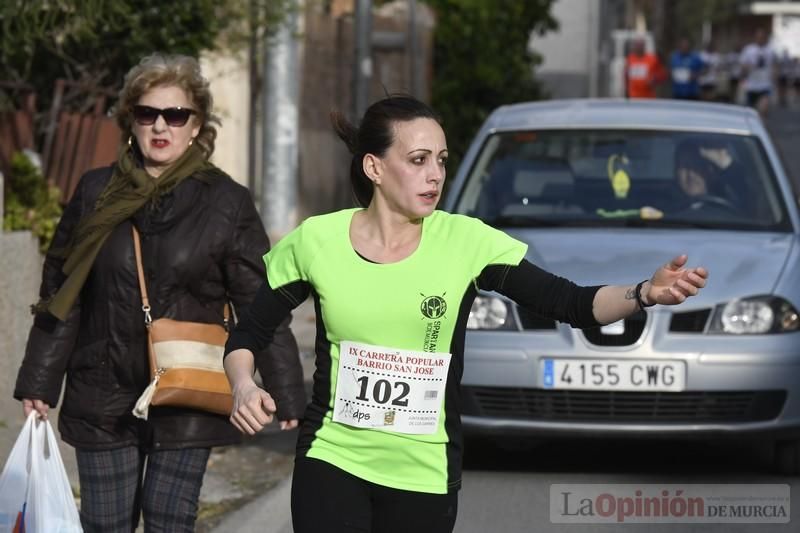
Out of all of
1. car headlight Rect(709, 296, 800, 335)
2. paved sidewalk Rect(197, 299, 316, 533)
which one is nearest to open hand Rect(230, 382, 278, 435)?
paved sidewalk Rect(197, 299, 316, 533)

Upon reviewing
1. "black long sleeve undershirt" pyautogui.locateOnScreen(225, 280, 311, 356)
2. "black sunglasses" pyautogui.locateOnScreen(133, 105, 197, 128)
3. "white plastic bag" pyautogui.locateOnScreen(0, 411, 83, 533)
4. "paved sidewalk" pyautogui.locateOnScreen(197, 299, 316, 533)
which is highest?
"black sunglasses" pyautogui.locateOnScreen(133, 105, 197, 128)

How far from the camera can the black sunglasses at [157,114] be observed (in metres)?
4.84

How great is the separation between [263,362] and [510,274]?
103cm

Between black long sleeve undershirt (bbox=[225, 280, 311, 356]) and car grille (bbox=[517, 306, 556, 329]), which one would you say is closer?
black long sleeve undershirt (bbox=[225, 280, 311, 356])

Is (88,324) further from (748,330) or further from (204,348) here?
(748,330)

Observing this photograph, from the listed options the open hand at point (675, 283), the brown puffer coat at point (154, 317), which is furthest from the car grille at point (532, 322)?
the open hand at point (675, 283)

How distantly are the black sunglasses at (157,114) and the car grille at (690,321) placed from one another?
110 inches

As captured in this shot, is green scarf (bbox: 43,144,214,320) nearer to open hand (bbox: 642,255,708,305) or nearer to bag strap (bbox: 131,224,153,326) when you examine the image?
bag strap (bbox: 131,224,153,326)

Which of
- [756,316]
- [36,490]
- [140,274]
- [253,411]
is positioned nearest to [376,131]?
[253,411]

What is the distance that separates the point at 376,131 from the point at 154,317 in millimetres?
1019

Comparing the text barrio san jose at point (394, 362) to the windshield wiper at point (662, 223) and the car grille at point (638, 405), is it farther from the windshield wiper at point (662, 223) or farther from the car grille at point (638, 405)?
the windshield wiper at point (662, 223)

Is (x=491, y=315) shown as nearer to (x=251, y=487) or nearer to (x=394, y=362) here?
(x=251, y=487)

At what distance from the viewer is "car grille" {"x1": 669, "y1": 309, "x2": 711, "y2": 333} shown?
274 inches

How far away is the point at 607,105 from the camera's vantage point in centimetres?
888
